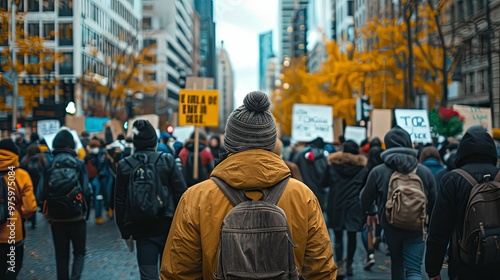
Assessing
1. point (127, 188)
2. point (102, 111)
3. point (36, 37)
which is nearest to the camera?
point (127, 188)

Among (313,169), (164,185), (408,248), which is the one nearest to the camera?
(164,185)

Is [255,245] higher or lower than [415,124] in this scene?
lower

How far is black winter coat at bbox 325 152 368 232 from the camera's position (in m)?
9.18

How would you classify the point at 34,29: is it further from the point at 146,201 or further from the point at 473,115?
the point at 473,115

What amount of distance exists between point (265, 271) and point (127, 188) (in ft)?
11.1

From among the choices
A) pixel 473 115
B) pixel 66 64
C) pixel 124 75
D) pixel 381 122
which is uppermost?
pixel 124 75

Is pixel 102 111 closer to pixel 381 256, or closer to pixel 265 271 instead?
pixel 381 256

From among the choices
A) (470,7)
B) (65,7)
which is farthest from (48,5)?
(470,7)

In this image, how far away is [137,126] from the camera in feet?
21.3

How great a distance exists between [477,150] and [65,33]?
20.2 feet

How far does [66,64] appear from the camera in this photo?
11195 millimetres

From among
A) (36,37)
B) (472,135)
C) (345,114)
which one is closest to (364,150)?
(36,37)

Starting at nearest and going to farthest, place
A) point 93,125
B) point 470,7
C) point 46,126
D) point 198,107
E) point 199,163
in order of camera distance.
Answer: point 199,163 < point 198,107 < point 46,126 < point 93,125 < point 470,7

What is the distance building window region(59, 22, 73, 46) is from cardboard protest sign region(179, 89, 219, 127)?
3316mm
